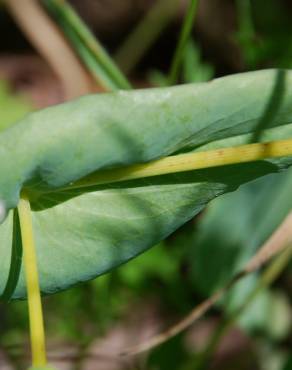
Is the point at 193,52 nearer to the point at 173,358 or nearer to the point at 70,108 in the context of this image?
the point at 173,358

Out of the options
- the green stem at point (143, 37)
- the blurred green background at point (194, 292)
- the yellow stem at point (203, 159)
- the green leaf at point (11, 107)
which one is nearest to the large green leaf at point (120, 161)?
the yellow stem at point (203, 159)

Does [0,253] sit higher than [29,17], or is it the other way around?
[29,17]

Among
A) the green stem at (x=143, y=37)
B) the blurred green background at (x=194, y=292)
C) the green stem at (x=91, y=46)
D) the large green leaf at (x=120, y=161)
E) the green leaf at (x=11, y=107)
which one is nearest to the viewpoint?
the large green leaf at (x=120, y=161)

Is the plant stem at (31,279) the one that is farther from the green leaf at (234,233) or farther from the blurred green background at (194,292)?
the green leaf at (234,233)

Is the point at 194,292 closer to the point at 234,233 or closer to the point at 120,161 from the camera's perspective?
the point at 234,233

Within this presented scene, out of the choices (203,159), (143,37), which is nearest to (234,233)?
(203,159)

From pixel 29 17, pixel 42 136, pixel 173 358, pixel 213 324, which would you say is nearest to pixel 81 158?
pixel 42 136
